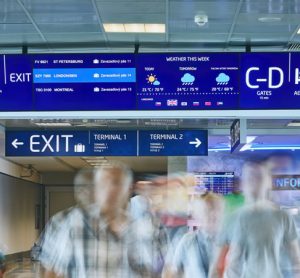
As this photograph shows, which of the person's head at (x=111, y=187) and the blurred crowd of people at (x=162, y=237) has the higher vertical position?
the person's head at (x=111, y=187)

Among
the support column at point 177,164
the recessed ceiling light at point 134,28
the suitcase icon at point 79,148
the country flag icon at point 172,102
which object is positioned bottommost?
the support column at point 177,164

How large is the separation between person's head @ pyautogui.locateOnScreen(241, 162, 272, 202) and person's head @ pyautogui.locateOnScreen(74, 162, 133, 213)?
2.72ft

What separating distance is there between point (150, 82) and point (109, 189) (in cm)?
373

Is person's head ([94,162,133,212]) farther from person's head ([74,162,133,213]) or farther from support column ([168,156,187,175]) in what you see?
support column ([168,156,187,175])

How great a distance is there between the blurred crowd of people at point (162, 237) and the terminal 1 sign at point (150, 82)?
1.94 meters

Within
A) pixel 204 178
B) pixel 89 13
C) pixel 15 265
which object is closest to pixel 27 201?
pixel 15 265

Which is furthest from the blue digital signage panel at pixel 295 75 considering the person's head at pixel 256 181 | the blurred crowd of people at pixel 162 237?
the person's head at pixel 256 181

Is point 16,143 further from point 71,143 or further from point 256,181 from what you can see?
point 256,181

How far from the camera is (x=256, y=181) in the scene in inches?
140

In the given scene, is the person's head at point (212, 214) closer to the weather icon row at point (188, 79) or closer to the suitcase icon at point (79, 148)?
the weather icon row at point (188, 79)

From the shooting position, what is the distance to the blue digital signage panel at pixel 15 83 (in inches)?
260

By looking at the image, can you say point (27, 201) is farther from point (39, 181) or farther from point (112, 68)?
point (112, 68)

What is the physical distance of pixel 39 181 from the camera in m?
25.0

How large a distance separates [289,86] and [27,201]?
59.3 ft
